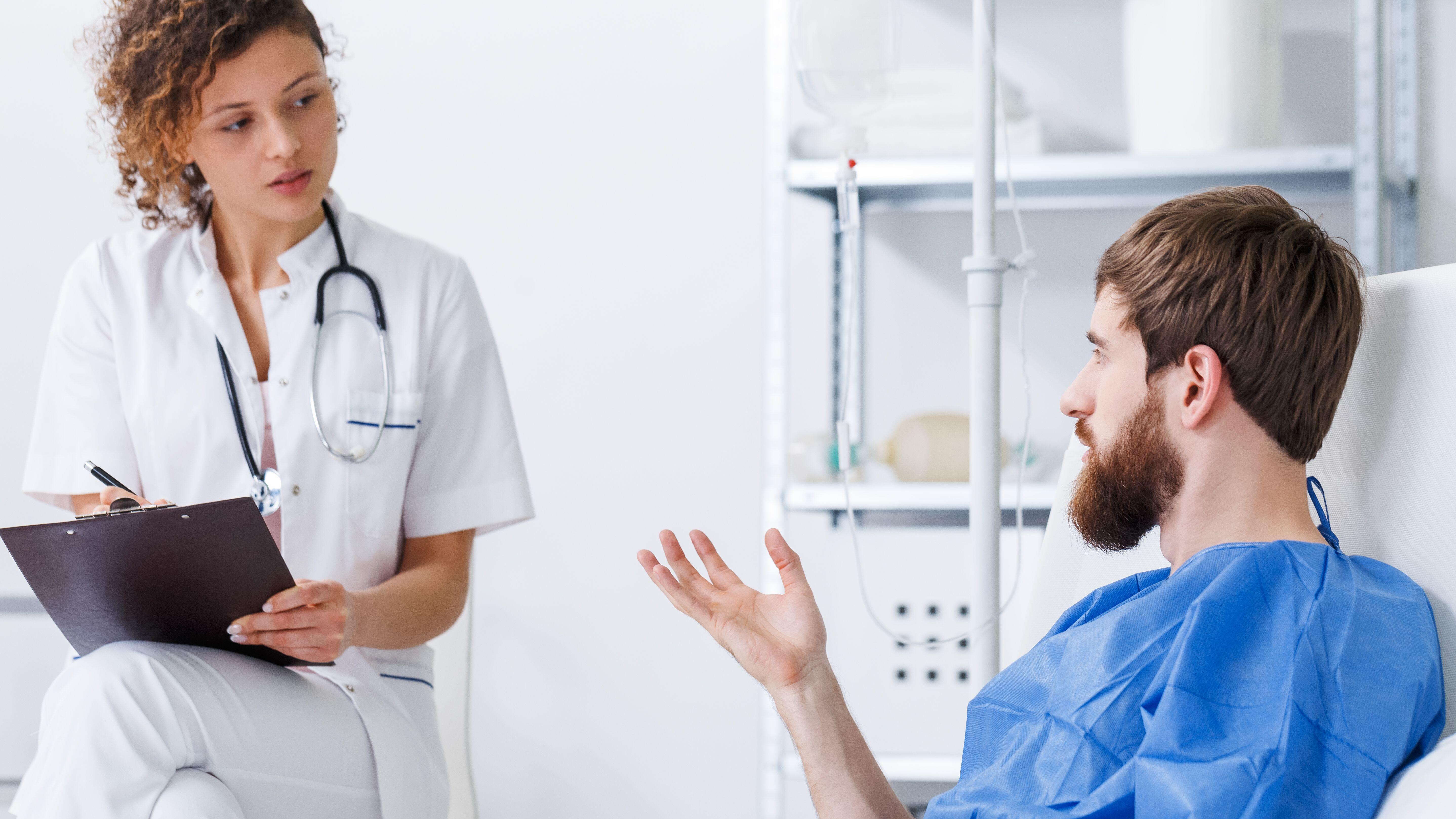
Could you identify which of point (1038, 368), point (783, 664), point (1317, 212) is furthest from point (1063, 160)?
point (783, 664)

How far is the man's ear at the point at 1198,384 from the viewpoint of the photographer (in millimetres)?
794

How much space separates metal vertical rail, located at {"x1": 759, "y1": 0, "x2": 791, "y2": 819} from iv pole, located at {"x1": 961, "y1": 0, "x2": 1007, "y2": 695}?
0.57 metres

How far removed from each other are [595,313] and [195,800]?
123 cm

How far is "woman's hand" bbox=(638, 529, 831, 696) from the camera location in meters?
0.84

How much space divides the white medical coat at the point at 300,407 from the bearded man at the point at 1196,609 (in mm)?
484

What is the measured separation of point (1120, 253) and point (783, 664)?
1.36 ft

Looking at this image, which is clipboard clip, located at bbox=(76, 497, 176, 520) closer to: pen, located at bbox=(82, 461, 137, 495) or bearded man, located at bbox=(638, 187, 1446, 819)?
pen, located at bbox=(82, 461, 137, 495)

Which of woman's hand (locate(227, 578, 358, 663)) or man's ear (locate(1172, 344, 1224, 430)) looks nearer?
man's ear (locate(1172, 344, 1224, 430))

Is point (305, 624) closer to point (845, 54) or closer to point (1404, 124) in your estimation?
point (845, 54)

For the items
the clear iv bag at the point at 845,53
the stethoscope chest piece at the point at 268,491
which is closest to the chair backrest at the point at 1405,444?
the clear iv bag at the point at 845,53

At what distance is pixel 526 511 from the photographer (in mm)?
1338

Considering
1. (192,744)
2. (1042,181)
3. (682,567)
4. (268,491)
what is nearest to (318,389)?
(268,491)

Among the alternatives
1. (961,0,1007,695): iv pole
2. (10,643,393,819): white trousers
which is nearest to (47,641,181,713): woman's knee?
(10,643,393,819): white trousers

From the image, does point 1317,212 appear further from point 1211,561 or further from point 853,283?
point 1211,561
